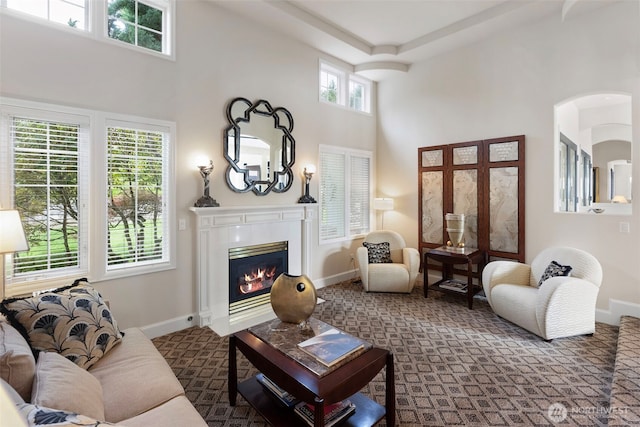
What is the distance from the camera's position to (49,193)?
8.95 feet

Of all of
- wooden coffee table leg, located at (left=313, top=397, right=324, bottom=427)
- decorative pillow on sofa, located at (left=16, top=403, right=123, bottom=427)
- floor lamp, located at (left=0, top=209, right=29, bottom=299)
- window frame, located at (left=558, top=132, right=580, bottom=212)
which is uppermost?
window frame, located at (left=558, top=132, right=580, bottom=212)

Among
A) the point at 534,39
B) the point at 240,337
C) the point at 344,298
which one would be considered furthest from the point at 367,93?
the point at 240,337

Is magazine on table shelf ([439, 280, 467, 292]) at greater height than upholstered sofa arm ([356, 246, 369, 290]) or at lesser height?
lesser

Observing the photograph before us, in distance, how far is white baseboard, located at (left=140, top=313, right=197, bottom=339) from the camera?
10.7 ft

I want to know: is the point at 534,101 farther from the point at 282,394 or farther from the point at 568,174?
the point at 282,394

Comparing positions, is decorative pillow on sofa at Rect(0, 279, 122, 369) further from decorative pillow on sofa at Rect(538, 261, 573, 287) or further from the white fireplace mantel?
decorative pillow on sofa at Rect(538, 261, 573, 287)

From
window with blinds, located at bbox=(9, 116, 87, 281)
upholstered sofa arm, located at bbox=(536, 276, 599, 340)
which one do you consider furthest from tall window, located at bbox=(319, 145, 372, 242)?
window with blinds, located at bbox=(9, 116, 87, 281)

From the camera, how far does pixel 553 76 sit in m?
3.95

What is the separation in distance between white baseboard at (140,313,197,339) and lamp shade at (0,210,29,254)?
1.46 meters

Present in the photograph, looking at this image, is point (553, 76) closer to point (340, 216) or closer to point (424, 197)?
point (424, 197)

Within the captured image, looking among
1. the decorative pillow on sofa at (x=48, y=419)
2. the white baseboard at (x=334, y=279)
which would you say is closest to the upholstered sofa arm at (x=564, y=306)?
the white baseboard at (x=334, y=279)

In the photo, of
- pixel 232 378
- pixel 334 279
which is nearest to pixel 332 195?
pixel 334 279

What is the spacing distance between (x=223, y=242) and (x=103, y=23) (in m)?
2.48

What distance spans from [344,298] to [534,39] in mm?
4333
